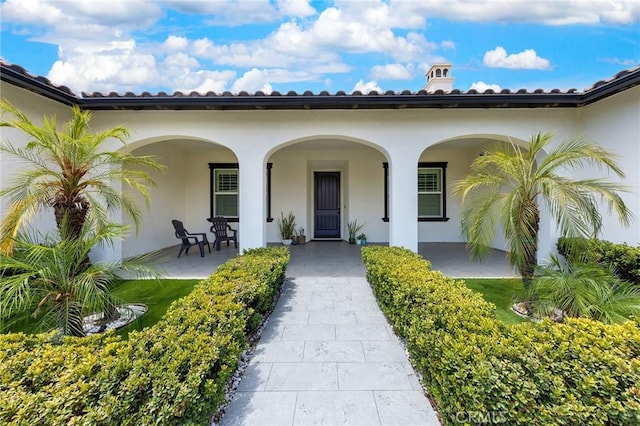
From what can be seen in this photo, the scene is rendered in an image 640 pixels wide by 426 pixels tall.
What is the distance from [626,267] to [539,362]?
4371 mm

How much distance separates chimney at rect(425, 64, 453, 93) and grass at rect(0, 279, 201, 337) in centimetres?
988

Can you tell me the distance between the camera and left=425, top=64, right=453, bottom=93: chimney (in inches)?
406

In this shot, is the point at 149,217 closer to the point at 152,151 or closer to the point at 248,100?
the point at 152,151

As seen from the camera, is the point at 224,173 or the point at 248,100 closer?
the point at 248,100

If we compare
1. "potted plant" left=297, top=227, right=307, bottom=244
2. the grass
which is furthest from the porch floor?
the grass

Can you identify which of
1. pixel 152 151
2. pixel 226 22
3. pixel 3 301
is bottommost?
pixel 3 301

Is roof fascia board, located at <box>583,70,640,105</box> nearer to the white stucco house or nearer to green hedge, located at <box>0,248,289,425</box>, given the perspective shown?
the white stucco house

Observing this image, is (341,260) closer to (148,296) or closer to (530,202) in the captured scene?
(148,296)

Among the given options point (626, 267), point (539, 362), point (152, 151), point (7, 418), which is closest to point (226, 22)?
point (152, 151)

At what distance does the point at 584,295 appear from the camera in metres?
3.69

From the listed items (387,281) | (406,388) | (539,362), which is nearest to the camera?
(539,362)

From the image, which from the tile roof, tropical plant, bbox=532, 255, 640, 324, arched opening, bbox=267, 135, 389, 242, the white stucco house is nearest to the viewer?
tropical plant, bbox=532, 255, 640, 324

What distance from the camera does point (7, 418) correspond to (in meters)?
1.69

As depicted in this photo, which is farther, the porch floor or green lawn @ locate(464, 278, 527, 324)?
the porch floor
